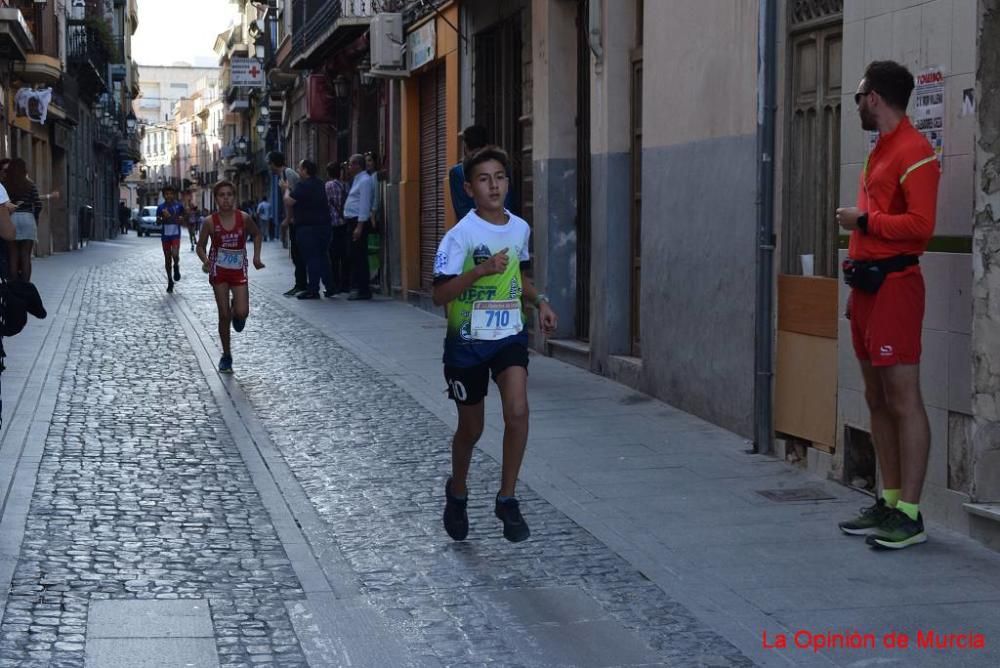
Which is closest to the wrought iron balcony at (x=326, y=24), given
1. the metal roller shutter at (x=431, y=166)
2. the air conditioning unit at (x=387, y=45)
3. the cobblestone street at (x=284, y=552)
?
the air conditioning unit at (x=387, y=45)

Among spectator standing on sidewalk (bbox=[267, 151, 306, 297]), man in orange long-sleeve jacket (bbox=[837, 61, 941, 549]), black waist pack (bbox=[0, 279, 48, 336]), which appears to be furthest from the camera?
spectator standing on sidewalk (bbox=[267, 151, 306, 297])

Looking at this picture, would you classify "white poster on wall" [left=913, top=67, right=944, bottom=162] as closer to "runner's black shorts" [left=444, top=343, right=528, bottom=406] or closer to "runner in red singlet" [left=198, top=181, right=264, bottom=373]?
"runner's black shorts" [left=444, top=343, right=528, bottom=406]

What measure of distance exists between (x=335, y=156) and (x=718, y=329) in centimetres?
2219

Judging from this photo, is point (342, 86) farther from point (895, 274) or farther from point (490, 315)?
point (895, 274)

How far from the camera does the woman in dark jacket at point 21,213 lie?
1847cm

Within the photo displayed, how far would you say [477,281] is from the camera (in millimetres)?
6465

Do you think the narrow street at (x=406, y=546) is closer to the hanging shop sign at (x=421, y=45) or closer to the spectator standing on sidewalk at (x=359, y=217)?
the hanging shop sign at (x=421, y=45)

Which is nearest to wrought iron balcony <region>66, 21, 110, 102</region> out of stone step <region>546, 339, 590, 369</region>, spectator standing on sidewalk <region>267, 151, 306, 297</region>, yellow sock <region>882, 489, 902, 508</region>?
spectator standing on sidewalk <region>267, 151, 306, 297</region>

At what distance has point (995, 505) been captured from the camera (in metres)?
6.43

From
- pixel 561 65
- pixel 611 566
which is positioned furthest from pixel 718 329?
pixel 561 65

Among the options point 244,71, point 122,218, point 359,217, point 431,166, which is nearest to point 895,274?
point 431,166

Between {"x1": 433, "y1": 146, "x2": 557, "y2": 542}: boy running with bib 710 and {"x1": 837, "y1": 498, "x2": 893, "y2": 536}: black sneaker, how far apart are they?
4.62ft

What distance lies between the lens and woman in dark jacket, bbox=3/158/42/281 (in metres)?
18.5

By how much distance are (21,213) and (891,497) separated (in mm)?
14704
